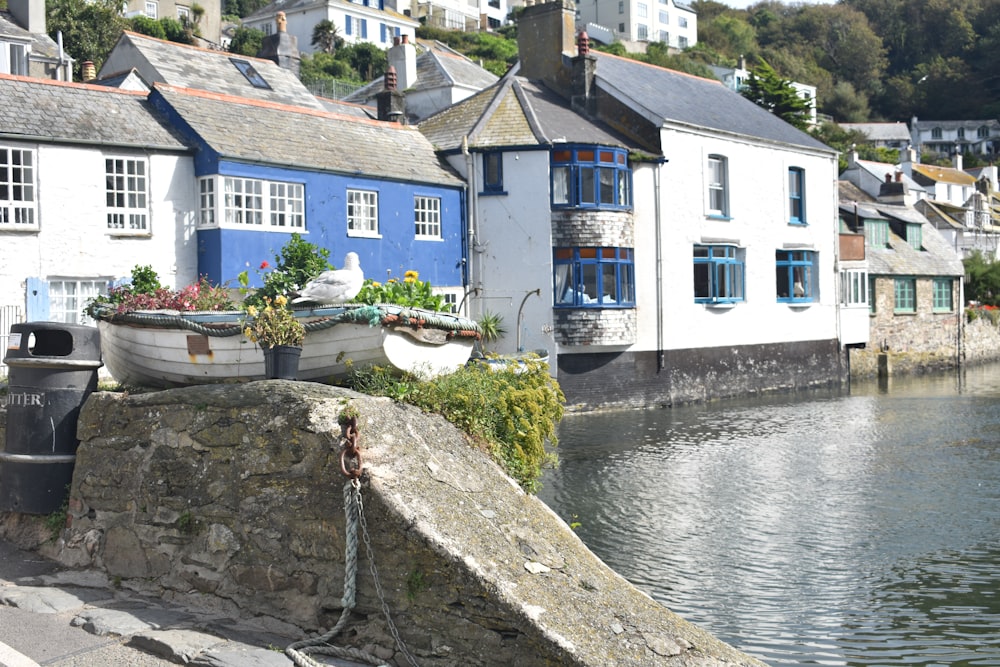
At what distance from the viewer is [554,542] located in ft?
23.7

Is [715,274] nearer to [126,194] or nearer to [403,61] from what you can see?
[126,194]

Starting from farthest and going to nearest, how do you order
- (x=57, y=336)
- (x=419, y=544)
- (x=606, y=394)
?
(x=606, y=394) < (x=57, y=336) < (x=419, y=544)

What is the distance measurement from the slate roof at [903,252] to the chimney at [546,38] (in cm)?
1604

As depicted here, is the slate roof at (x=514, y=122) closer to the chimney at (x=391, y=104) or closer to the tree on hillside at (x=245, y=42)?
the chimney at (x=391, y=104)

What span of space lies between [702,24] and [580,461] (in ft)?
376

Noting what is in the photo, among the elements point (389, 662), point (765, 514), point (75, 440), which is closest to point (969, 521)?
point (765, 514)

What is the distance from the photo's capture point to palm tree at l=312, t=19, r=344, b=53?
77625mm

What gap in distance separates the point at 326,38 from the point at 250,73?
4414 centimetres

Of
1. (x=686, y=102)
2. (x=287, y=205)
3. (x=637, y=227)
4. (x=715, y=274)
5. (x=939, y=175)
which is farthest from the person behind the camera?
(x=939, y=175)

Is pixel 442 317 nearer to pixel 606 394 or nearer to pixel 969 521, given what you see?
pixel 969 521

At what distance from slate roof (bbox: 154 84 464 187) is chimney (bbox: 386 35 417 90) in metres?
14.4

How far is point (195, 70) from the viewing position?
3416cm

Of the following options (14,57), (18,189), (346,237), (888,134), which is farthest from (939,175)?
(18,189)

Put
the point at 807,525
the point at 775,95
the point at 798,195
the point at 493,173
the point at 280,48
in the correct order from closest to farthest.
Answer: the point at 807,525 < the point at 493,173 < the point at 798,195 < the point at 280,48 < the point at 775,95
